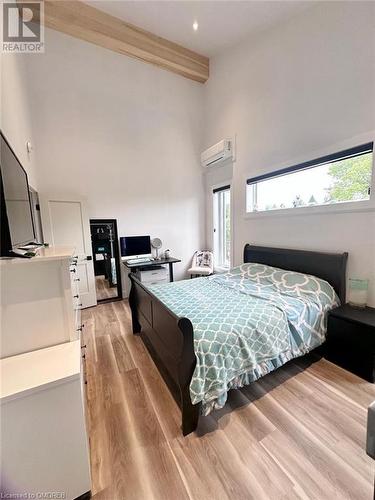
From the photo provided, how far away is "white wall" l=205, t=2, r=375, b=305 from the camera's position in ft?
7.09

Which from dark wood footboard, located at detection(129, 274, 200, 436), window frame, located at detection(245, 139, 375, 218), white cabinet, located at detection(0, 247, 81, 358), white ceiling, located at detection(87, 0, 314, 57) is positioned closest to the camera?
white cabinet, located at detection(0, 247, 81, 358)

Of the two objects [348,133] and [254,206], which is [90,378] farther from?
[348,133]

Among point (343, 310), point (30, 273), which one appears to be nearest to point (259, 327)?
point (343, 310)

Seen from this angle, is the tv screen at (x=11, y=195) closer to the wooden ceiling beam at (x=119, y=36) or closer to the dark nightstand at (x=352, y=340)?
the dark nightstand at (x=352, y=340)

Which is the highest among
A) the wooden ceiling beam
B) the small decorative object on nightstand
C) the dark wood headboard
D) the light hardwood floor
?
the wooden ceiling beam

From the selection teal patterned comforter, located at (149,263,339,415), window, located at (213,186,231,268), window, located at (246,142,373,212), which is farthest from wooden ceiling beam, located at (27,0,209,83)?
teal patterned comforter, located at (149,263,339,415)

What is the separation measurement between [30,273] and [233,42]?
14.9 feet

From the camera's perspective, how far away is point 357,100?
85.4 inches

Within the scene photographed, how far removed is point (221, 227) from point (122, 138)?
260 cm

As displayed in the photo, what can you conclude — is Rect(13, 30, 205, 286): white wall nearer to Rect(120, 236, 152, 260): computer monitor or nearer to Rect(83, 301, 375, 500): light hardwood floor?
Rect(120, 236, 152, 260): computer monitor

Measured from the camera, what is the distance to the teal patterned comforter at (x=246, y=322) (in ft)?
4.91

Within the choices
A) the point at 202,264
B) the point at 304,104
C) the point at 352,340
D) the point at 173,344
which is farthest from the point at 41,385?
the point at 202,264

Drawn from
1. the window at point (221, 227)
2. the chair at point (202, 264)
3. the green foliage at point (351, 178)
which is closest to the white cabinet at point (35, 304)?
the green foliage at point (351, 178)

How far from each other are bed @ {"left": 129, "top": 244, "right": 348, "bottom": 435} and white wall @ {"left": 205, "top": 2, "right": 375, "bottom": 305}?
1.05ft
